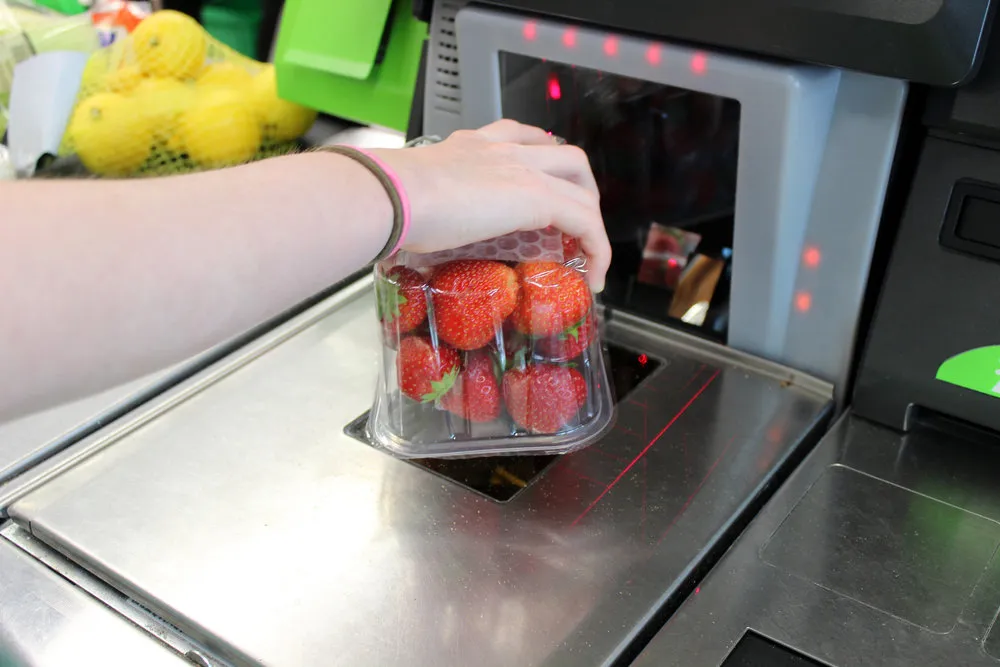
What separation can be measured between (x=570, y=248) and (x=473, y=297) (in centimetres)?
11

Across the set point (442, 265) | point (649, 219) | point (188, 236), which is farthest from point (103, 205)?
point (649, 219)

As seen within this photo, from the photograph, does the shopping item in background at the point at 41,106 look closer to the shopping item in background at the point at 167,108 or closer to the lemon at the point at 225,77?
the shopping item in background at the point at 167,108

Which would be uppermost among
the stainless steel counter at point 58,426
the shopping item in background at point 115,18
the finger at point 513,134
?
the finger at point 513,134

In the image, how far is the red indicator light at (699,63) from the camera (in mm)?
806

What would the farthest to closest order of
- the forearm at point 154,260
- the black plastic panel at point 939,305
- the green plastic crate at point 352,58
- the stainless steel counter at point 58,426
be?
the green plastic crate at point 352,58, the stainless steel counter at point 58,426, the black plastic panel at point 939,305, the forearm at point 154,260

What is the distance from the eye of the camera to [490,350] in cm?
84

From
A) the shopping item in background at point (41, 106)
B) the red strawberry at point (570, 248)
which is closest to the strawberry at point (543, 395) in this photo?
the red strawberry at point (570, 248)

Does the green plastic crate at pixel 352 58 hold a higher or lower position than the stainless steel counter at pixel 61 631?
higher

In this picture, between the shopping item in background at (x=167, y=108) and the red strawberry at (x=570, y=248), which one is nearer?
the red strawberry at (x=570, y=248)

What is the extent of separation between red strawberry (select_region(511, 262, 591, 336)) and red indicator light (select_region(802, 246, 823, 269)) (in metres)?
0.22

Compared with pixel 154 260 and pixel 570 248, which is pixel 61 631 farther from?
pixel 570 248

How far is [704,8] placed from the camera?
762 mm

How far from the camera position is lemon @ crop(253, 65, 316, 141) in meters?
1.31

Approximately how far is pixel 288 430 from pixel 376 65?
0.57 m
